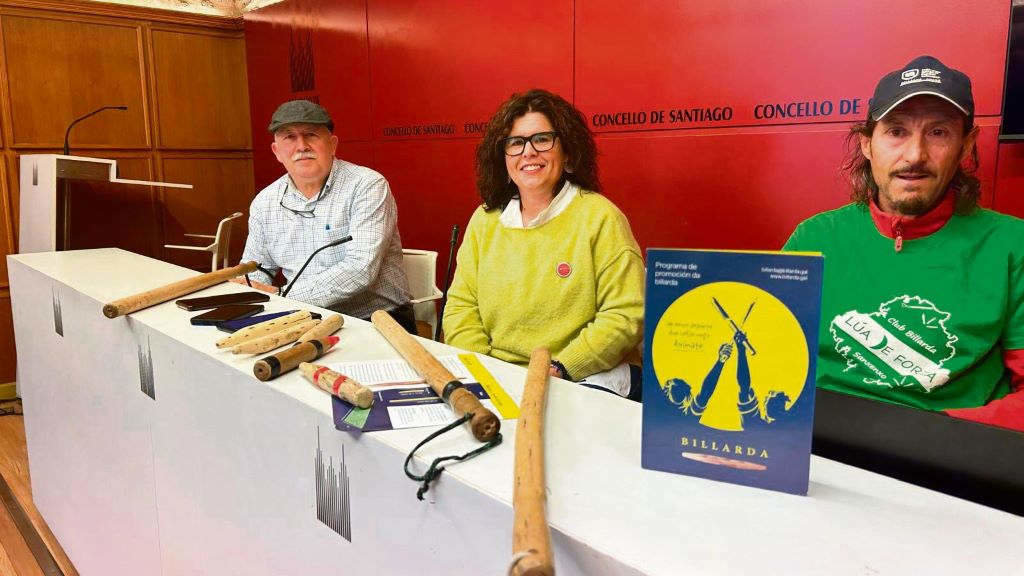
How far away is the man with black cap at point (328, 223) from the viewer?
7.36ft

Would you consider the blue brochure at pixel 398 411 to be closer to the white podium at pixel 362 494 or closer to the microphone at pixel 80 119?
the white podium at pixel 362 494

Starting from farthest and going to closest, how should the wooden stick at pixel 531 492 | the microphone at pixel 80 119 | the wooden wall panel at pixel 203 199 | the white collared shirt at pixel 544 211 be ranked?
the wooden wall panel at pixel 203 199
the microphone at pixel 80 119
the white collared shirt at pixel 544 211
the wooden stick at pixel 531 492

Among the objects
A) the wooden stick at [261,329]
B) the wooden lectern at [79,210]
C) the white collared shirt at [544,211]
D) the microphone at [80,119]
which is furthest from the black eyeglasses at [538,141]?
the microphone at [80,119]

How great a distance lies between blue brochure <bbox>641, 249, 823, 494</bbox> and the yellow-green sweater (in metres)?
0.97

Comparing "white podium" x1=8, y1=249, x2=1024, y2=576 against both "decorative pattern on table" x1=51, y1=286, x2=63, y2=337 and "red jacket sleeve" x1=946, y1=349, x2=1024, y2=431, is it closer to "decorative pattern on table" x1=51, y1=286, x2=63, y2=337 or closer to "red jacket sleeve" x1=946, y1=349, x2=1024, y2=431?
"decorative pattern on table" x1=51, y1=286, x2=63, y2=337

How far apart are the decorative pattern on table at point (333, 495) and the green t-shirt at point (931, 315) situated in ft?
3.04

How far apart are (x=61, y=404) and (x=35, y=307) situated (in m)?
0.33

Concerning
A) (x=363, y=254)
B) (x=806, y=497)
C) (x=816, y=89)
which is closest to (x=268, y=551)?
(x=806, y=497)

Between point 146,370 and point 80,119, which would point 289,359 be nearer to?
point 146,370

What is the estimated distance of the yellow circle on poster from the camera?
2.24ft

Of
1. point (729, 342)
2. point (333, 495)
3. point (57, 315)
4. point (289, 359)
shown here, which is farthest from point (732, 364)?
point (57, 315)

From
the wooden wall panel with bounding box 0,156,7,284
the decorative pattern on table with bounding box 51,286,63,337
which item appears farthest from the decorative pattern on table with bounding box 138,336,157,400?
the wooden wall panel with bounding box 0,156,7,284

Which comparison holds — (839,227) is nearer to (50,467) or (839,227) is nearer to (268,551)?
(268,551)

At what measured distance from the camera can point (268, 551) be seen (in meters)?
1.11
